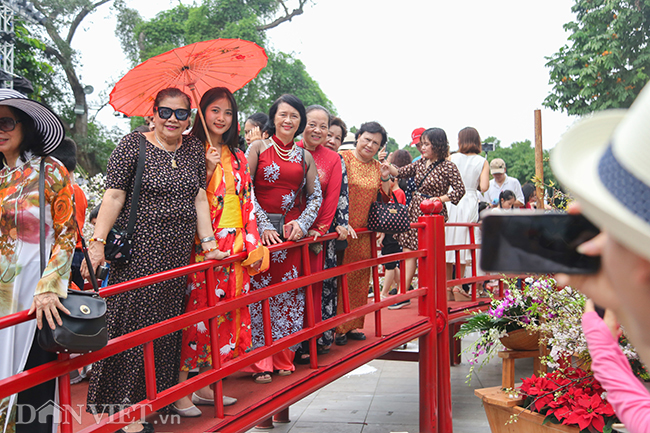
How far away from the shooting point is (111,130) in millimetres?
23344

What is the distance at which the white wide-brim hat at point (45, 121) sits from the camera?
7.55 ft

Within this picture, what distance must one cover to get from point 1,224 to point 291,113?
1897mm

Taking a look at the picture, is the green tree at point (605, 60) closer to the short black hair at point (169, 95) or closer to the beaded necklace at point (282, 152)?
the beaded necklace at point (282, 152)

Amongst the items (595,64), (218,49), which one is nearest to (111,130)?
(595,64)

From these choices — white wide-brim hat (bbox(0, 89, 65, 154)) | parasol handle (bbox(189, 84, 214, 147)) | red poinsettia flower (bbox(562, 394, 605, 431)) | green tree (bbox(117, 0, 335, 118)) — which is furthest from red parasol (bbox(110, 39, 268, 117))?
green tree (bbox(117, 0, 335, 118))

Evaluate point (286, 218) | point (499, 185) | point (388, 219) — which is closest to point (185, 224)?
point (286, 218)

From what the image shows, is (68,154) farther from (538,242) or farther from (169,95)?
(538,242)

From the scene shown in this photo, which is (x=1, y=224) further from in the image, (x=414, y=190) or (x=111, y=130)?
(x=111, y=130)

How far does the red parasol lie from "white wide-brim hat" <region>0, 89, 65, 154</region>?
0.64 m

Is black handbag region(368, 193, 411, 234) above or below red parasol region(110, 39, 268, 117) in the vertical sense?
below

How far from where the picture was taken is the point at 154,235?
272cm

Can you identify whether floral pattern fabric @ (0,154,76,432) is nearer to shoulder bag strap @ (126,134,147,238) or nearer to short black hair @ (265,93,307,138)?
shoulder bag strap @ (126,134,147,238)

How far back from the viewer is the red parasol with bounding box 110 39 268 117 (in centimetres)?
300

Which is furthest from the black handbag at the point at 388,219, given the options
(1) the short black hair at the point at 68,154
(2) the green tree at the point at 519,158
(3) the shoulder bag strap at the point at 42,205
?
(2) the green tree at the point at 519,158
